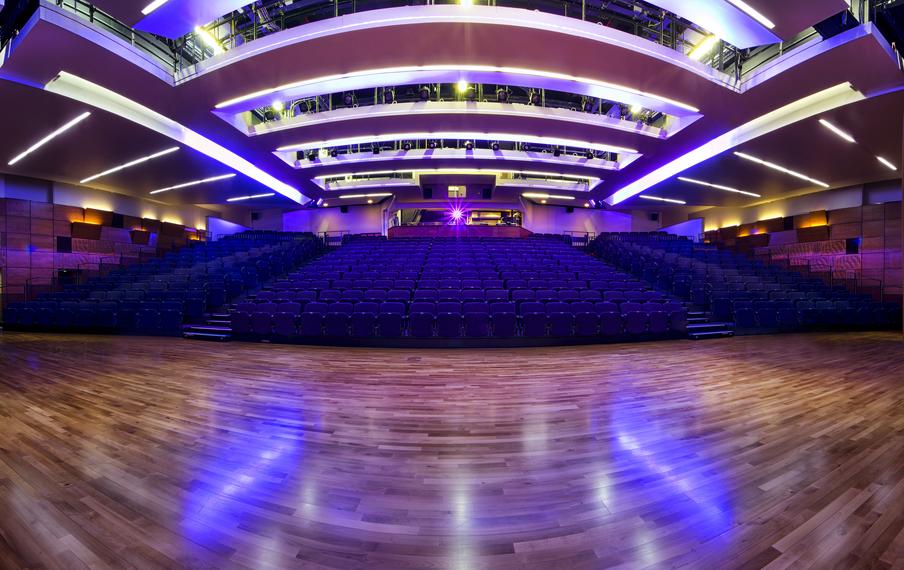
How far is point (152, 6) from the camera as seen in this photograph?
4.61 m

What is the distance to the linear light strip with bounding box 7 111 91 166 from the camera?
647 centimetres

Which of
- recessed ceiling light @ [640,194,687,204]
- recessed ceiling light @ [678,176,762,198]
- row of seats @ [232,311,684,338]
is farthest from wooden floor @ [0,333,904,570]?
recessed ceiling light @ [640,194,687,204]

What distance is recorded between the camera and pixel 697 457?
1913mm

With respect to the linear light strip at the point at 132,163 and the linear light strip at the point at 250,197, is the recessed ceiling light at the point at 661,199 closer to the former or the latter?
the linear light strip at the point at 250,197

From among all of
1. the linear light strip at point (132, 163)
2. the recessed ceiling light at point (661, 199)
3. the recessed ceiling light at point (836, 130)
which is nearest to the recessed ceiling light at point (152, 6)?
the linear light strip at point (132, 163)

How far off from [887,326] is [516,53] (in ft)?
31.9

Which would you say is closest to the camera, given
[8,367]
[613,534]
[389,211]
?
[613,534]

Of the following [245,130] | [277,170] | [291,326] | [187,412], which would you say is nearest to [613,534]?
[187,412]

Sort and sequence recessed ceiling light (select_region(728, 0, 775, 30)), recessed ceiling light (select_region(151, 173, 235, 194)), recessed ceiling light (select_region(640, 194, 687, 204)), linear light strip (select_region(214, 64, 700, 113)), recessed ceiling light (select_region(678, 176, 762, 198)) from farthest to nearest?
1. recessed ceiling light (select_region(640, 194, 687, 204))
2. recessed ceiling light (select_region(678, 176, 762, 198))
3. recessed ceiling light (select_region(151, 173, 235, 194))
4. linear light strip (select_region(214, 64, 700, 113))
5. recessed ceiling light (select_region(728, 0, 775, 30))

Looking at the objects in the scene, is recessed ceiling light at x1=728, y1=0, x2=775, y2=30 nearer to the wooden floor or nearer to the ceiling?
the ceiling

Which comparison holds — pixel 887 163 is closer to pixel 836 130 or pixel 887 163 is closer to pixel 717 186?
pixel 836 130

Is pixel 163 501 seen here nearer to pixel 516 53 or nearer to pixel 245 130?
pixel 516 53

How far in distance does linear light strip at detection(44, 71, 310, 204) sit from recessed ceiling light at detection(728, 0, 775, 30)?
958 cm

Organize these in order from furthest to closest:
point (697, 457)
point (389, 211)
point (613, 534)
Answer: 1. point (389, 211)
2. point (697, 457)
3. point (613, 534)
